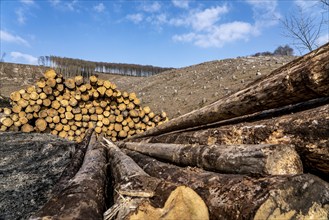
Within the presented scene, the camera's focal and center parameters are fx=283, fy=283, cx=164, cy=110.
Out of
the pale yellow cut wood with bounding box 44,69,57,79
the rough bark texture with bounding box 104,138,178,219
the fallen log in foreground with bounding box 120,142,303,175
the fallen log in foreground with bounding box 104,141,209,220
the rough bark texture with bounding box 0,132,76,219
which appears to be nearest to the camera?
the fallen log in foreground with bounding box 104,141,209,220

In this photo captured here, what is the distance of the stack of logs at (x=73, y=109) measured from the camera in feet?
28.6

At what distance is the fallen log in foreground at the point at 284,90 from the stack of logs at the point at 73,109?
547 centimetres

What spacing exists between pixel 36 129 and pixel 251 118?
7.17 meters

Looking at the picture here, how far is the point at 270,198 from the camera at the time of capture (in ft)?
5.59

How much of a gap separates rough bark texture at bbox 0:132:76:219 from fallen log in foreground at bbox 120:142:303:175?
241 cm

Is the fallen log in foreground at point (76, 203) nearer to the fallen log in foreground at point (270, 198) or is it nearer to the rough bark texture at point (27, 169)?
the fallen log in foreground at point (270, 198)

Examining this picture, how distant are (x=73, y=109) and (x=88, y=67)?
1419 inches

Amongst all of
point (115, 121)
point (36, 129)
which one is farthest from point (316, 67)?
point (36, 129)

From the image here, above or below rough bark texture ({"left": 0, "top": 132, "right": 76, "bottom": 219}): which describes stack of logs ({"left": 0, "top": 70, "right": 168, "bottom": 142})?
above

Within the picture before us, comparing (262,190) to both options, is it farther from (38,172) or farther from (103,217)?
(38,172)

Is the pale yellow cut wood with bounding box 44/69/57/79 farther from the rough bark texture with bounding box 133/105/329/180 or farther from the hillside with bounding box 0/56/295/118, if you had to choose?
the rough bark texture with bounding box 133/105/329/180

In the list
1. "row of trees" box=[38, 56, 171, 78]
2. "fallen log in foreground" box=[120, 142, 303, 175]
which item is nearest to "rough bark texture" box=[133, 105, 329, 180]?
"fallen log in foreground" box=[120, 142, 303, 175]

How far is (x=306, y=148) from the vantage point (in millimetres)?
2477

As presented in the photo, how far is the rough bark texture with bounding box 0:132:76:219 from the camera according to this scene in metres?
4.02
